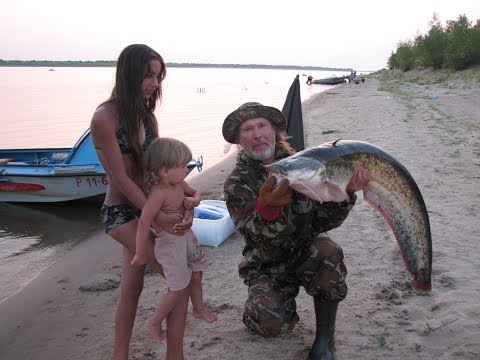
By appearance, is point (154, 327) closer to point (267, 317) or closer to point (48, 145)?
point (267, 317)

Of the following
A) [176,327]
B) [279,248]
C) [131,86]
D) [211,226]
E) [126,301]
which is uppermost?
[131,86]

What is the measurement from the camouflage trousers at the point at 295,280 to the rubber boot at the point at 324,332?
0.24ft

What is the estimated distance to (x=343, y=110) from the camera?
19203mm

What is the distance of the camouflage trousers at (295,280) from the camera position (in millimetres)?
2943

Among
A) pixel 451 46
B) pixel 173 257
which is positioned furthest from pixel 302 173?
pixel 451 46

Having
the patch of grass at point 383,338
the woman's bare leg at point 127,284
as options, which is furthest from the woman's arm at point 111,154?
the patch of grass at point 383,338

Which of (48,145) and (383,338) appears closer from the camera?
(383,338)

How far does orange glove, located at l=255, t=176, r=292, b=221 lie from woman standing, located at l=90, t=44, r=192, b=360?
56 cm

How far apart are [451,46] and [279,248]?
3093 centimetres

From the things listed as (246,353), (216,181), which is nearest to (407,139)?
(216,181)

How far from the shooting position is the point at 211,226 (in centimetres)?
531

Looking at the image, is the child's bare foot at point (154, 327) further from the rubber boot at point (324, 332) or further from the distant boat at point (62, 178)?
the distant boat at point (62, 178)

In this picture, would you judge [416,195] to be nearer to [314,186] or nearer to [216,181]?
[314,186]

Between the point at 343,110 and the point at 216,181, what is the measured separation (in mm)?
11791
